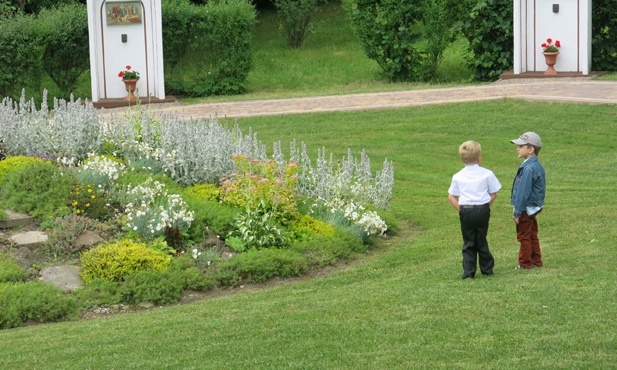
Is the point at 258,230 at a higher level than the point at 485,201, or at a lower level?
lower

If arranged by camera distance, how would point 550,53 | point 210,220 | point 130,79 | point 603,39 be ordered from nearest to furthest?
point 210,220 → point 130,79 → point 550,53 → point 603,39

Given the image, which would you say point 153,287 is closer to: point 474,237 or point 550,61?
point 474,237

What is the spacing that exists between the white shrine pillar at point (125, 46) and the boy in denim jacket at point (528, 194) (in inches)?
518

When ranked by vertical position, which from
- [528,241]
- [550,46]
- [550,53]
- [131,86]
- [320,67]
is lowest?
[528,241]

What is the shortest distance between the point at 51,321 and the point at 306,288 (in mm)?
2141

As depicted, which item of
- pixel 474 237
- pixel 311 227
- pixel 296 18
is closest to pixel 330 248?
pixel 311 227

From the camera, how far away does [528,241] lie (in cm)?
873

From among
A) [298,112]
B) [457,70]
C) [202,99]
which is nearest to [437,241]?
[298,112]

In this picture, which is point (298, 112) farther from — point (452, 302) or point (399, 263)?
point (452, 302)

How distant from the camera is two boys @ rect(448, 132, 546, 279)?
8383 millimetres

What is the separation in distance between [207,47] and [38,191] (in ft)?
39.9

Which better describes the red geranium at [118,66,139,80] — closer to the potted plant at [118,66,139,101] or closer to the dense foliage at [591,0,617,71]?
the potted plant at [118,66,139,101]

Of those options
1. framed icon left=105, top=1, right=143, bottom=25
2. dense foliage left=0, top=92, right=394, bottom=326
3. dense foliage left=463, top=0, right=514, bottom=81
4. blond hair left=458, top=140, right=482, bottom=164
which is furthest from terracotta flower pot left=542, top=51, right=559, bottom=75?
blond hair left=458, top=140, right=482, bottom=164

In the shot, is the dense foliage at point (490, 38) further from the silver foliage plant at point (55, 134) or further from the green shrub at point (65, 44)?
the silver foliage plant at point (55, 134)
